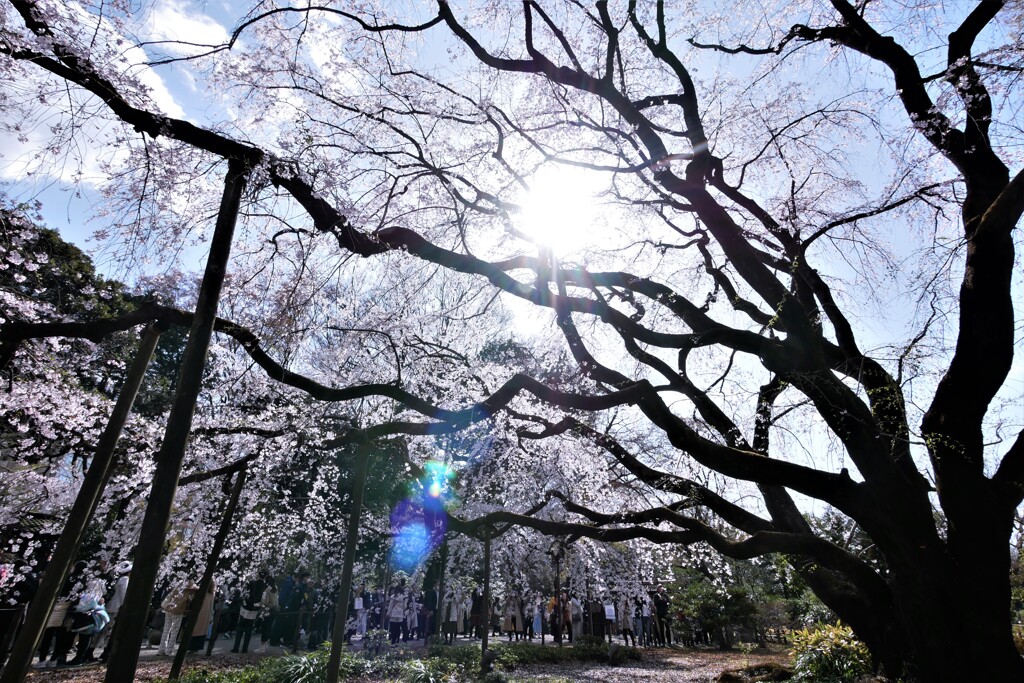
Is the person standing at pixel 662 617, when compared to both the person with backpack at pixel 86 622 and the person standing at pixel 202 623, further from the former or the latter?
the person with backpack at pixel 86 622

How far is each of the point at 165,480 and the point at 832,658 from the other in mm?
8283

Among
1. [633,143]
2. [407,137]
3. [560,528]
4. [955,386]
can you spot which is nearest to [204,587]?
[560,528]

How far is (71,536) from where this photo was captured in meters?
3.37

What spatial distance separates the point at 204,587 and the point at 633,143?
789 centimetres

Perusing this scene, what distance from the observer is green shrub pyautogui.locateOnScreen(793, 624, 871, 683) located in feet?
21.0

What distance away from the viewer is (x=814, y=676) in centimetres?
683

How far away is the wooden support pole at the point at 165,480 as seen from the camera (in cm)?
220

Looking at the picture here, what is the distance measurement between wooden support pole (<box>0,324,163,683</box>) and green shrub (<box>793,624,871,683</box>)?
7.72 metres

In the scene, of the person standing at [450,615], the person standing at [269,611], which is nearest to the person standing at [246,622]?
the person standing at [269,611]

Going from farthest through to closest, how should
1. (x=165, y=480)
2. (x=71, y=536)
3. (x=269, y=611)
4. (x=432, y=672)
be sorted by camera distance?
(x=269, y=611) → (x=432, y=672) → (x=71, y=536) → (x=165, y=480)

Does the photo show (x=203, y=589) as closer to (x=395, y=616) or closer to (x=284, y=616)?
(x=284, y=616)

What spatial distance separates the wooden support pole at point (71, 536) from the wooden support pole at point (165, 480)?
124cm

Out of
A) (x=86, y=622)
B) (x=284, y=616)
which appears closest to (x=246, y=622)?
(x=284, y=616)

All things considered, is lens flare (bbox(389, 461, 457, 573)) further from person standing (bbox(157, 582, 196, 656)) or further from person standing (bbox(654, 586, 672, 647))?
person standing (bbox(654, 586, 672, 647))
